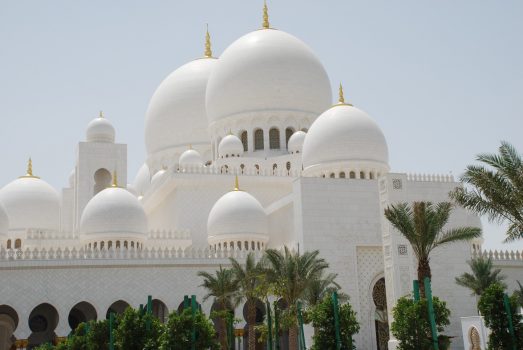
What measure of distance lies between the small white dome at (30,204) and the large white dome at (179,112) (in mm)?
5910

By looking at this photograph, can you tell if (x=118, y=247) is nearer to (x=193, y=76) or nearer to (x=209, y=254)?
A: (x=209, y=254)

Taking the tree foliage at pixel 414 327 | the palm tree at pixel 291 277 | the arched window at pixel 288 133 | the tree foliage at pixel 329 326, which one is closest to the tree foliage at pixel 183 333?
the tree foliage at pixel 329 326

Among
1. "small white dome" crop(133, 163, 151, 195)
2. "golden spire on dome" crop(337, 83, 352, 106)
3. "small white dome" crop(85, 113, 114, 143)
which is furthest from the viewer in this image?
"small white dome" crop(133, 163, 151, 195)

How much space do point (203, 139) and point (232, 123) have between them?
3.13 m

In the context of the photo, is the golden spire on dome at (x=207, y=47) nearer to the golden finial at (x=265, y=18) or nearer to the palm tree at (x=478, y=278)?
the golden finial at (x=265, y=18)

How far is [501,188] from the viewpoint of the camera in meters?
14.7

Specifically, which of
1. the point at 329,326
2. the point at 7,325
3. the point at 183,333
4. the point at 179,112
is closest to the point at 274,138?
the point at 179,112

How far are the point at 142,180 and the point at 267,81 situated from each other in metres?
9.64

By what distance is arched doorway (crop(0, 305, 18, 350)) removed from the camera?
25070 millimetres

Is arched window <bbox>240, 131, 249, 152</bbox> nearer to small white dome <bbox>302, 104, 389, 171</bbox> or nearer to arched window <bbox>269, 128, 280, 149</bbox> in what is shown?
arched window <bbox>269, 128, 280, 149</bbox>

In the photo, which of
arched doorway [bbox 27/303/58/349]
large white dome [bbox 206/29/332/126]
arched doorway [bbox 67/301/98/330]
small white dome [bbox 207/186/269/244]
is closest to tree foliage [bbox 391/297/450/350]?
small white dome [bbox 207/186/269/244]

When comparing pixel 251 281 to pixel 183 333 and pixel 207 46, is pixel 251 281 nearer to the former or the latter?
pixel 183 333

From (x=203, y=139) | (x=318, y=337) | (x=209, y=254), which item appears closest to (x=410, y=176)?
(x=209, y=254)

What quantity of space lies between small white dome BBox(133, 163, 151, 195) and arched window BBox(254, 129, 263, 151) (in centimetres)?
748
